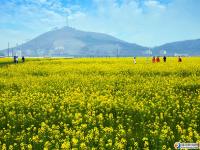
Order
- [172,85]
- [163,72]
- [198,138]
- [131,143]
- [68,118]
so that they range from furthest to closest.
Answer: [163,72] < [172,85] < [68,118] < [131,143] < [198,138]

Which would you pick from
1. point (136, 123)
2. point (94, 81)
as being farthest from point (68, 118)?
point (94, 81)

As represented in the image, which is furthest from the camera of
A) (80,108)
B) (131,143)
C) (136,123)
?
(80,108)

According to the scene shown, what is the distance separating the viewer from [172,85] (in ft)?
86.2

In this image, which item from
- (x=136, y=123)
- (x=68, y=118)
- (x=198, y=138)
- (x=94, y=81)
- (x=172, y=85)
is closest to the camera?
(x=198, y=138)

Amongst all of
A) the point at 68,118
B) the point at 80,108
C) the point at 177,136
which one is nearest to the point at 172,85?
the point at 80,108

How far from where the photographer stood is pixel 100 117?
14922mm

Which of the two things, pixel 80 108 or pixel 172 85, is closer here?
pixel 80 108

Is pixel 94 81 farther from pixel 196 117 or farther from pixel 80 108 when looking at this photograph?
pixel 196 117

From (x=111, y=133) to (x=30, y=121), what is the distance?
14.9 feet

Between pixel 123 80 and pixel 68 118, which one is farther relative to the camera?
pixel 123 80

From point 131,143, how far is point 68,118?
4.43 m

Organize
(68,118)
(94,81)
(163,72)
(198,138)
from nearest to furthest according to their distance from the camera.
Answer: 1. (198,138)
2. (68,118)
3. (94,81)
4. (163,72)

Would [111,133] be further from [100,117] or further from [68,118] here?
[68,118]

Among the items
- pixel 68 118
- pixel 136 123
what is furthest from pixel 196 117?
pixel 68 118
